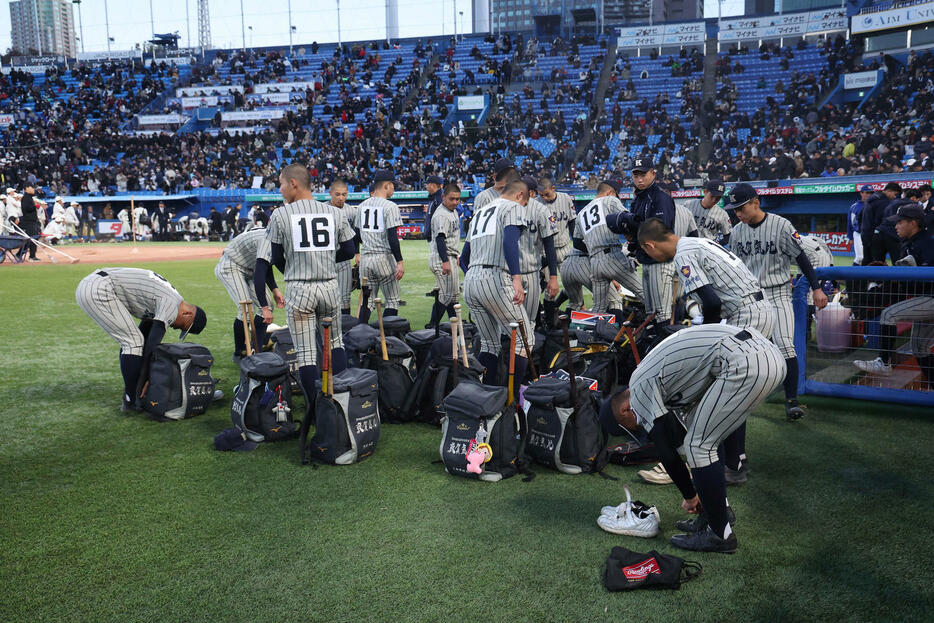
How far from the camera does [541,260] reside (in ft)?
24.0

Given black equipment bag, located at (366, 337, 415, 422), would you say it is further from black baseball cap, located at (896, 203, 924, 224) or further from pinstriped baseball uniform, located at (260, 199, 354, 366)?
black baseball cap, located at (896, 203, 924, 224)

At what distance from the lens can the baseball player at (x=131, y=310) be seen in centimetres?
627

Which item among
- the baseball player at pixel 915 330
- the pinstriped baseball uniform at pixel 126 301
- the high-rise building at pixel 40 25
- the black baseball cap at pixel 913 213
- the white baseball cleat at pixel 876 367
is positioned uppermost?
the high-rise building at pixel 40 25

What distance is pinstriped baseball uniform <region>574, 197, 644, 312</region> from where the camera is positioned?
26.4ft

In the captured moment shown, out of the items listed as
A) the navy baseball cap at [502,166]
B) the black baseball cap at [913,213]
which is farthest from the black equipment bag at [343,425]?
the black baseball cap at [913,213]

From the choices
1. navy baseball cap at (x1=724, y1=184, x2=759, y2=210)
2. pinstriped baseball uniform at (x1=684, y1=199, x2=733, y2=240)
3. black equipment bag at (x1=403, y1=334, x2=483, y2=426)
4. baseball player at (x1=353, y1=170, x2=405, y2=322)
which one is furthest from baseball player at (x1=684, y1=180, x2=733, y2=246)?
black equipment bag at (x1=403, y1=334, x2=483, y2=426)

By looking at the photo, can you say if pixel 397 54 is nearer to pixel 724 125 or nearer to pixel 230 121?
pixel 230 121

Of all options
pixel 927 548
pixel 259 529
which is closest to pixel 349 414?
pixel 259 529

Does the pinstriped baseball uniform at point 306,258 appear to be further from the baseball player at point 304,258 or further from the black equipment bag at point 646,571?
the black equipment bag at point 646,571

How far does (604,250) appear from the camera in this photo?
808cm

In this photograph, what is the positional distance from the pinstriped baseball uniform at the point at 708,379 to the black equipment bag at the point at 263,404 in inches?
121

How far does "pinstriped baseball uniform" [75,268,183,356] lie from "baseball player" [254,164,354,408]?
4.26ft

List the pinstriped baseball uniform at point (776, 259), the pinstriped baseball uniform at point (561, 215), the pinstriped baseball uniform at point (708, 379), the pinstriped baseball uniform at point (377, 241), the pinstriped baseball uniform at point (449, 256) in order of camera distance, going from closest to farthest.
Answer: the pinstriped baseball uniform at point (708, 379) → the pinstriped baseball uniform at point (776, 259) → the pinstriped baseball uniform at point (377, 241) → the pinstriped baseball uniform at point (449, 256) → the pinstriped baseball uniform at point (561, 215)

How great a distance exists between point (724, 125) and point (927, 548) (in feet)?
98.8
